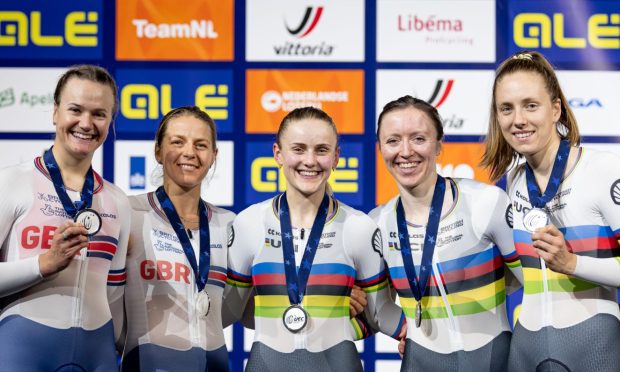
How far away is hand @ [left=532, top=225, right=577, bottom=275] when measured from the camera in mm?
2225

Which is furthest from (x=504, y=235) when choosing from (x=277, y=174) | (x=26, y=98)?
(x=26, y=98)

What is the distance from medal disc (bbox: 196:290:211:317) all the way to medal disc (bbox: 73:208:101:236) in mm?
520

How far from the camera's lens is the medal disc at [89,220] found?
7.91 ft

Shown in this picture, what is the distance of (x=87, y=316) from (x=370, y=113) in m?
2.56

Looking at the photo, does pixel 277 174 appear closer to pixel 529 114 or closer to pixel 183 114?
pixel 183 114

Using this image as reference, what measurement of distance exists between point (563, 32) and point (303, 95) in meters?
1.69

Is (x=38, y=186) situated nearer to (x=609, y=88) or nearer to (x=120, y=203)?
(x=120, y=203)

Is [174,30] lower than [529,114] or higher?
higher

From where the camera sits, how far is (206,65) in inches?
183

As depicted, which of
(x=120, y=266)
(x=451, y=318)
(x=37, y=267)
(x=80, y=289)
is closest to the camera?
(x=37, y=267)

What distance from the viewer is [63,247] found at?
2324 millimetres

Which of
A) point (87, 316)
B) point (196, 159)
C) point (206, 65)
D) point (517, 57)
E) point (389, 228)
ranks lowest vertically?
point (87, 316)

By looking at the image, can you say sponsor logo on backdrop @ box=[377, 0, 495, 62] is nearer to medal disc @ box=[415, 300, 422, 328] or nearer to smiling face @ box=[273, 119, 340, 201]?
smiling face @ box=[273, 119, 340, 201]

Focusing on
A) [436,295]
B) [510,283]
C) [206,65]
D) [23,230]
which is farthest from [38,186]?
[206,65]
